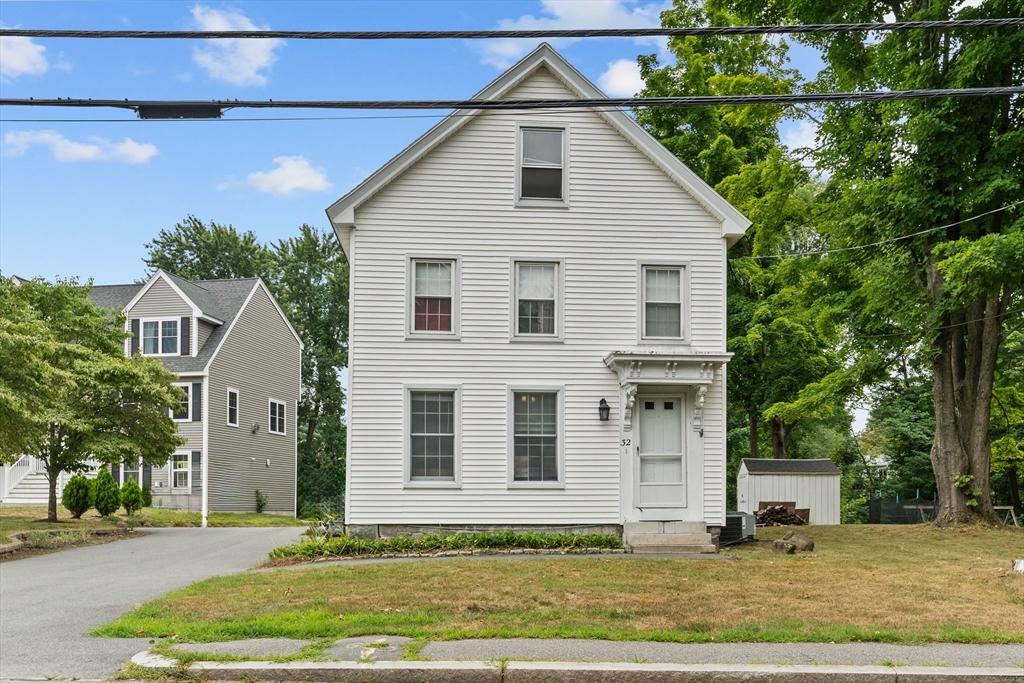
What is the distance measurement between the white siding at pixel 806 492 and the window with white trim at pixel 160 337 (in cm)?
2098

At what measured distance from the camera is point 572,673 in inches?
288

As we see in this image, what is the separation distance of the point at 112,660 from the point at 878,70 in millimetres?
20650

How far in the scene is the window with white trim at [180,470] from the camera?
109 ft

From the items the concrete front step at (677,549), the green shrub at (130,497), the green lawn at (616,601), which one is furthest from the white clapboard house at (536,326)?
the green shrub at (130,497)

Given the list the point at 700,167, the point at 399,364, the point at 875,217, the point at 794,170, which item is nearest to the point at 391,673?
the point at 399,364

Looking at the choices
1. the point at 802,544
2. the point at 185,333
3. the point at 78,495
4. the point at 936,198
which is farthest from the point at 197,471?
the point at 936,198

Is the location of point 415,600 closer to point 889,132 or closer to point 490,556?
point 490,556

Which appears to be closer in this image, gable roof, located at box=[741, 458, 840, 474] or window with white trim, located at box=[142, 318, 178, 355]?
gable roof, located at box=[741, 458, 840, 474]

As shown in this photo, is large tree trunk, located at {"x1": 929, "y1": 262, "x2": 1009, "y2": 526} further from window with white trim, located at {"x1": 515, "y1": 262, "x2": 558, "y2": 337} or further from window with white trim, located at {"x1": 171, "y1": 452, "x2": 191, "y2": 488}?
window with white trim, located at {"x1": 171, "y1": 452, "x2": 191, "y2": 488}

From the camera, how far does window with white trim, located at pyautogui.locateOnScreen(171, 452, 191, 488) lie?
109ft

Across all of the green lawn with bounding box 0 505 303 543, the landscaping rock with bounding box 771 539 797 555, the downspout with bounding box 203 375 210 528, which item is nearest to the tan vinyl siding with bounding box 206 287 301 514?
the downspout with bounding box 203 375 210 528

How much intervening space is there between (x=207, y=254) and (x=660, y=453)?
43932 mm

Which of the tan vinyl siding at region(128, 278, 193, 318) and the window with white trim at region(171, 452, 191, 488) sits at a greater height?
the tan vinyl siding at region(128, 278, 193, 318)

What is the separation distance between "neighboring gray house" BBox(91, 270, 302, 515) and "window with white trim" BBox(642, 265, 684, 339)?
1896 cm
